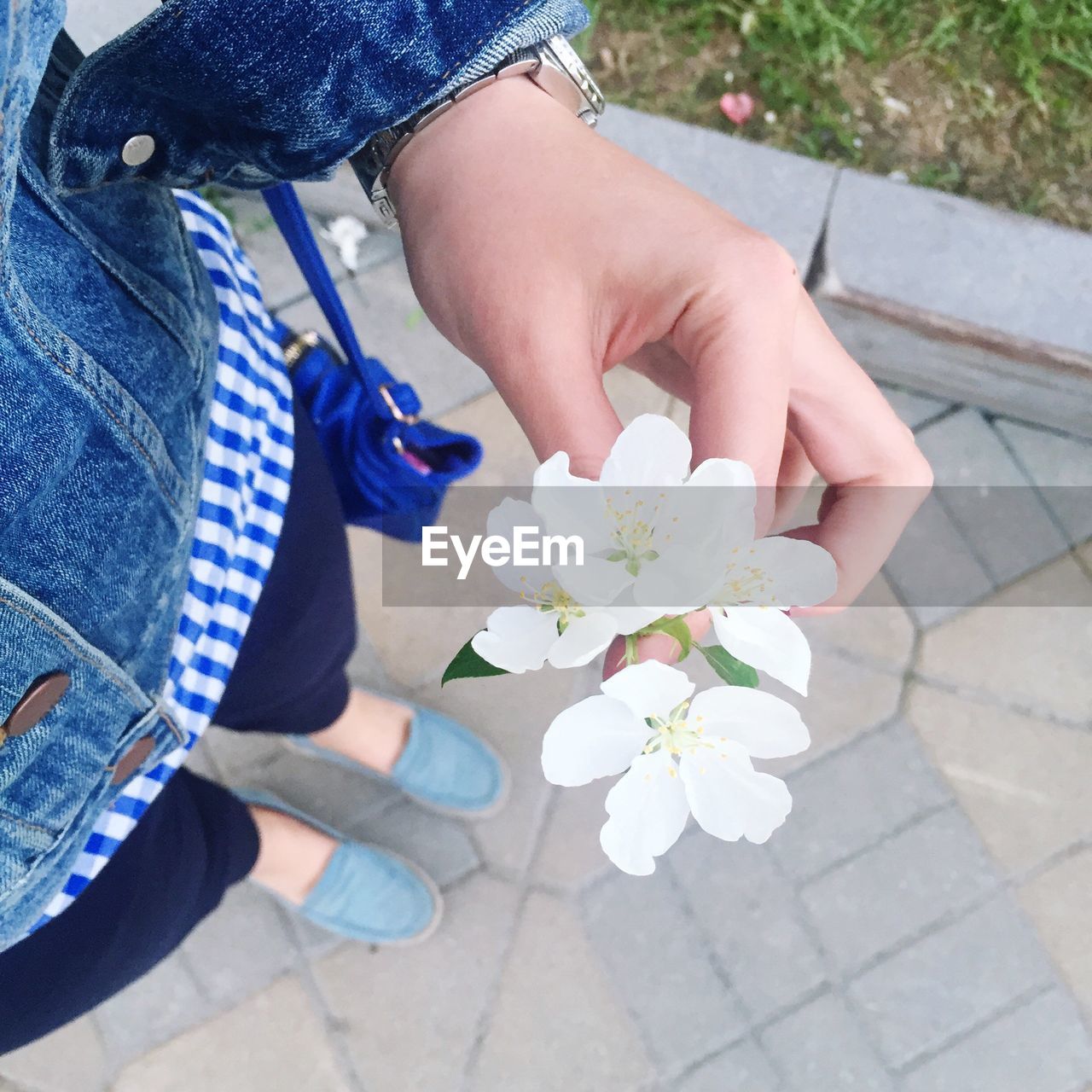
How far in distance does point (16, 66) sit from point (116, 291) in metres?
0.22

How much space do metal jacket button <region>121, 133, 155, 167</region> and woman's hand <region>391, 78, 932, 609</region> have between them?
212 mm

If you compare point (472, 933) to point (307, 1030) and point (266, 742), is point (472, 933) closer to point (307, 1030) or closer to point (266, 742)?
point (307, 1030)

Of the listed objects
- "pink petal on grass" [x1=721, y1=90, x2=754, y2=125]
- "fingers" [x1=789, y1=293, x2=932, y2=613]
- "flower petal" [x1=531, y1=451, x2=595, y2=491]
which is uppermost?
"flower petal" [x1=531, y1=451, x2=595, y2=491]

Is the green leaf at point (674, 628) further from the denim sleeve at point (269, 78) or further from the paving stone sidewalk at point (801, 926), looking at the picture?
the paving stone sidewalk at point (801, 926)

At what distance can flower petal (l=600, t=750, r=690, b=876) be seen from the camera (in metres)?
0.60

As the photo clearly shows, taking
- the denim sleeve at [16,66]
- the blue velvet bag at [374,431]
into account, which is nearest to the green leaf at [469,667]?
the denim sleeve at [16,66]

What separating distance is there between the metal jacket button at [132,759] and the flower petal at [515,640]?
46 centimetres

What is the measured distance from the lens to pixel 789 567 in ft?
2.04

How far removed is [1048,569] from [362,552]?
1.50 metres

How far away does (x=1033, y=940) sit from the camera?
1866 mm

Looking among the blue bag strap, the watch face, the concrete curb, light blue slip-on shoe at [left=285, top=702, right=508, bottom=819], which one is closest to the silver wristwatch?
the watch face

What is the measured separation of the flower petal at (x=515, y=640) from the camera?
0.57 m

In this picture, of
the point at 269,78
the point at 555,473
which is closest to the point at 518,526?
the point at 555,473

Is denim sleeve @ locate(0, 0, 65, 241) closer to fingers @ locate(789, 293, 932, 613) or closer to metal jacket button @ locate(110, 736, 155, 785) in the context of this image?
metal jacket button @ locate(110, 736, 155, 785)
